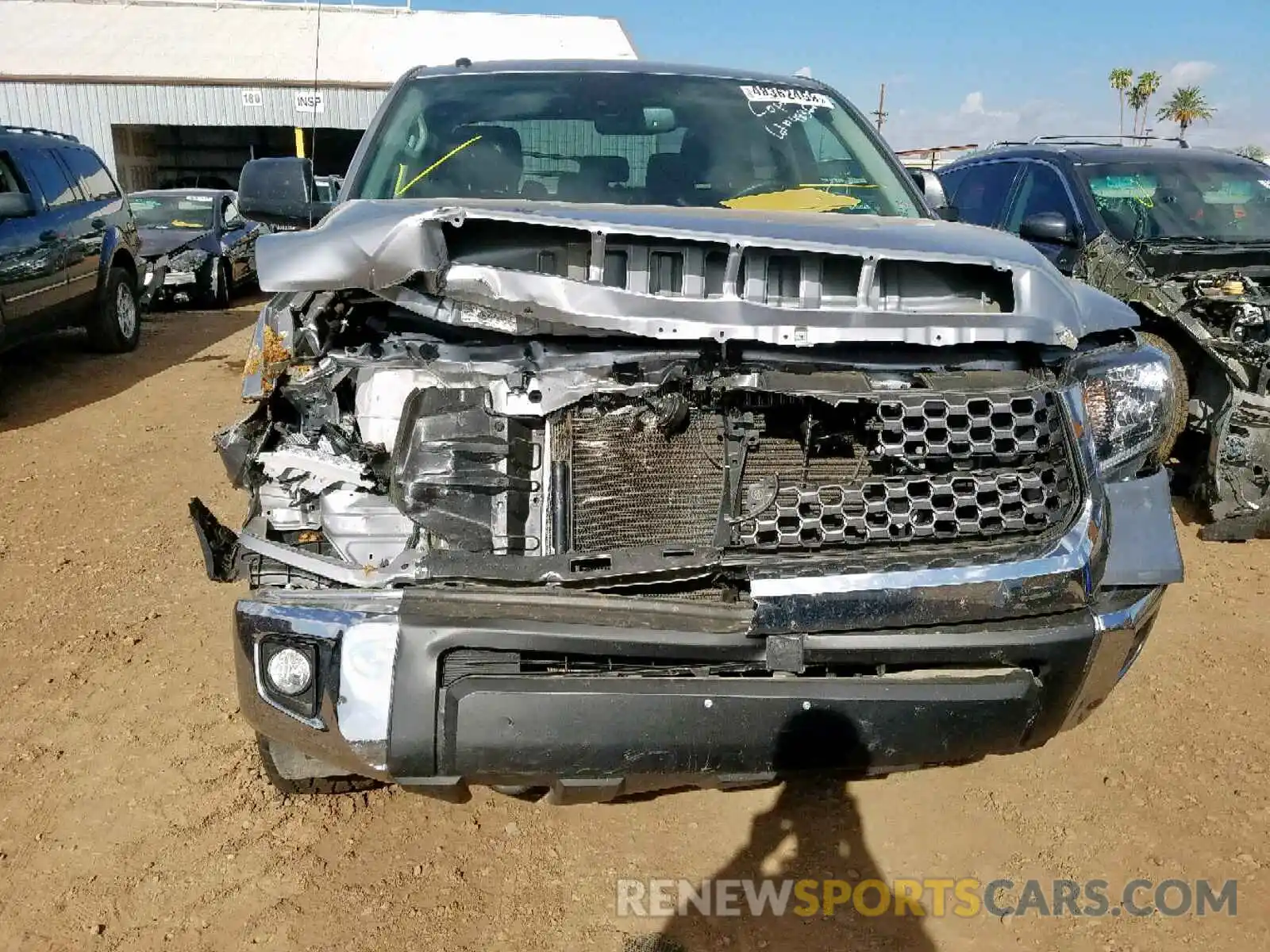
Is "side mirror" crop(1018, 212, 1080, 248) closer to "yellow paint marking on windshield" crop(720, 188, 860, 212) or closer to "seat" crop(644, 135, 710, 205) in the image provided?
"yellow paint marking on windshield" crop(720, 188, 860, 212)

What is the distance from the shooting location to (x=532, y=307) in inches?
86.0

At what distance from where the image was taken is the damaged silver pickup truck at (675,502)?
1903mm

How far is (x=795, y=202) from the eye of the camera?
3.22 meters

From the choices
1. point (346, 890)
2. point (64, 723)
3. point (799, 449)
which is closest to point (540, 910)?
point (346, 890)

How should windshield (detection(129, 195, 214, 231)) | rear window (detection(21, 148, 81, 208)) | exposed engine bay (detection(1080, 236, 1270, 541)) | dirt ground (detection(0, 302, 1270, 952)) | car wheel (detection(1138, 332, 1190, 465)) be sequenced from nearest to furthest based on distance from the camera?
dirt ground (detection(0, 302, 1270, 952))
exposed engine bay (detection(1080, 236, 1270, 541))
car wheel (detection(1138, 332, 1190, 465))
rear window (detection(21, 148, 81, 208))
windshield (detection(129, 195, 214, 231))

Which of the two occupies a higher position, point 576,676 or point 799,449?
point 799,449

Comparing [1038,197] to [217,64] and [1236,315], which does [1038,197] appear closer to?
[1236,315]

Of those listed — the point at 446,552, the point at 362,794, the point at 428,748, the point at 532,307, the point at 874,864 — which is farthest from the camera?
the point at 362,794

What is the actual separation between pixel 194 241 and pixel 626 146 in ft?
33.5

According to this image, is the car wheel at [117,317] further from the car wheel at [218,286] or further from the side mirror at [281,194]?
the side mirror at [281,194]

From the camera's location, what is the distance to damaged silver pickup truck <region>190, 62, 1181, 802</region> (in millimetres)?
1903

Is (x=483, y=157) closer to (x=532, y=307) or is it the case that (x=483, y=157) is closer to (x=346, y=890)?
(x=532, y=307)

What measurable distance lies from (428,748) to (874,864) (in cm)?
131

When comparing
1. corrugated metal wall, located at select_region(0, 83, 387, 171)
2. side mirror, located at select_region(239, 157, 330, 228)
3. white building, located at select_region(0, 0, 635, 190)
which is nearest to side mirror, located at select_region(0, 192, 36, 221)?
side mirror, located at select_region(239, 157, 330, 228)
